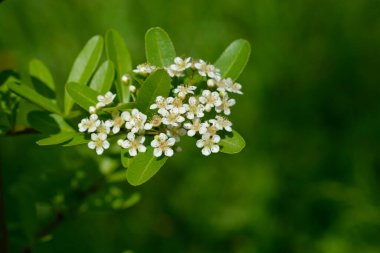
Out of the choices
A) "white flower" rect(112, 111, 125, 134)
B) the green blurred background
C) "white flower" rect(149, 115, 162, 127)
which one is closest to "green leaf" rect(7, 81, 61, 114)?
"white flower" rect(112, 111, 125, 134)

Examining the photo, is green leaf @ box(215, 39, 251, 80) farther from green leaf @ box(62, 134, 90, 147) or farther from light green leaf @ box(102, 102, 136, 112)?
green leaf @ box(62, 134, 90, 147)

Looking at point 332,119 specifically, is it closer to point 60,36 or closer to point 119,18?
point 119,18

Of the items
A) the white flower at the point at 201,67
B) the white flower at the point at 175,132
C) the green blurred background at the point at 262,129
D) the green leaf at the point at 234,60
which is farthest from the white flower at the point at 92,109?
the green blurred background at the point at 262,129

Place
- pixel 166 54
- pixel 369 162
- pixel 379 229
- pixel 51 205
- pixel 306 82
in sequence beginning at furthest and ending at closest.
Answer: pixel 306 82 < pixel 369 162 < pixel 379 229 < pixel 51 205 < pixel 166 54

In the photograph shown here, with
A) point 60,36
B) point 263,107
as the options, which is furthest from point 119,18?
point 263,107

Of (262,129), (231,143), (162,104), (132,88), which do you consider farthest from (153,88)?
(262,129)

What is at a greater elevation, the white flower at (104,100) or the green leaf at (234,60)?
the green leaf at (234,60)

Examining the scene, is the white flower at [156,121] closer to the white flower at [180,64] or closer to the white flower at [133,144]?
the white flower at [133,144]
